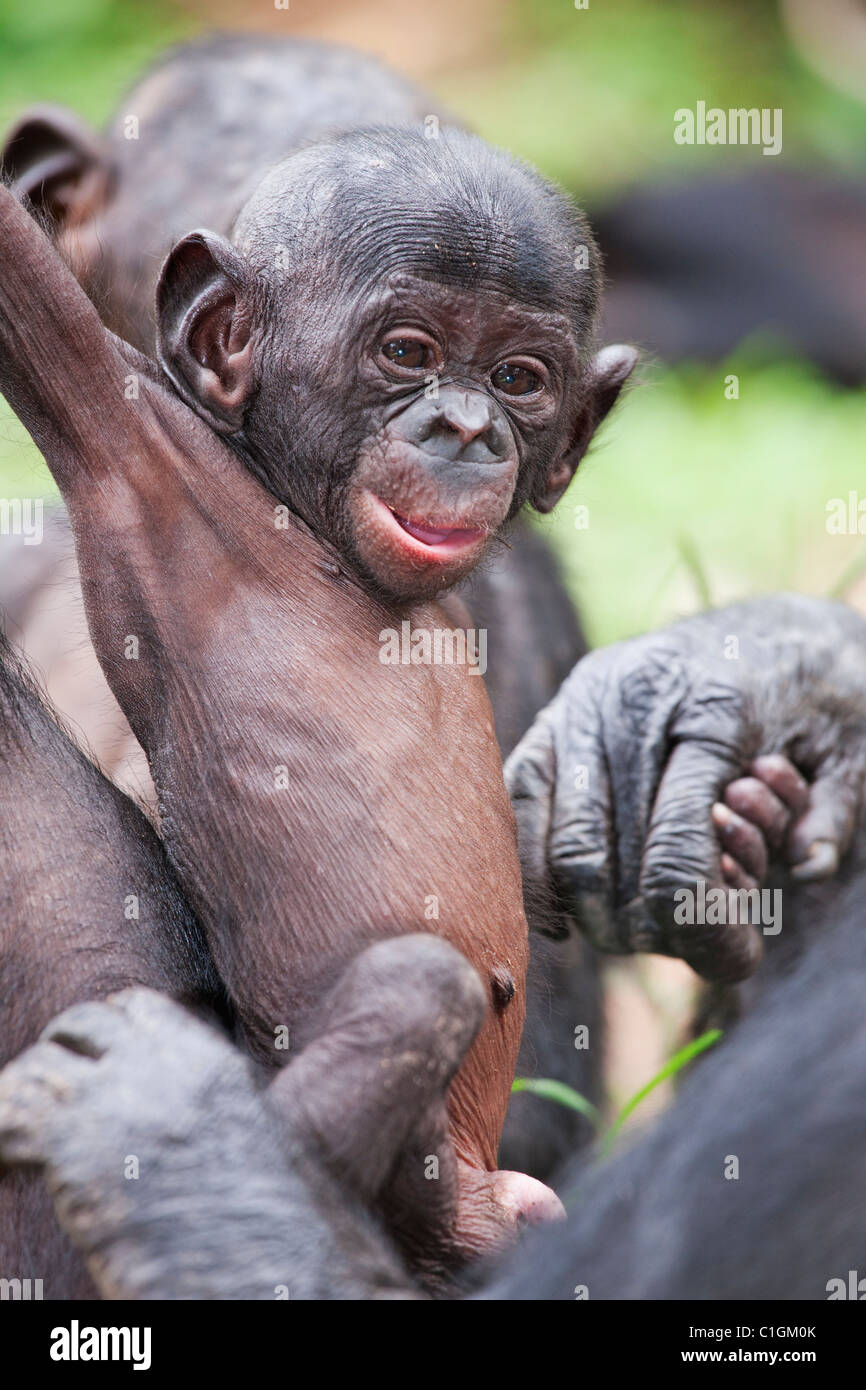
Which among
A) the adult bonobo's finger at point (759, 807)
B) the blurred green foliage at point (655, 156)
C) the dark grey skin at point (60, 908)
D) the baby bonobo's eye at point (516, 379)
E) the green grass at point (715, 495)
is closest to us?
the dark grey skin at point (60, 908)

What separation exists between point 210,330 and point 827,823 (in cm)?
134

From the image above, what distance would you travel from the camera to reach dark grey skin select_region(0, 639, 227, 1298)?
1.89 m

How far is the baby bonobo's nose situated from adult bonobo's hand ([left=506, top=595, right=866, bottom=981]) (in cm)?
73

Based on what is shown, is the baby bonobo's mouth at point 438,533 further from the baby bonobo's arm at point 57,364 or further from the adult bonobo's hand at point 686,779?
the adult bonobo's hand at point 686,779

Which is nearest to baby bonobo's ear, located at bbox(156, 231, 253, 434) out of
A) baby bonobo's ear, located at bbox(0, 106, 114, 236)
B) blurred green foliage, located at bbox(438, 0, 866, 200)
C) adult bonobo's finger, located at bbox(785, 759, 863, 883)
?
adult bonobo's finger, located at bbox(785, 759, 863, 883)

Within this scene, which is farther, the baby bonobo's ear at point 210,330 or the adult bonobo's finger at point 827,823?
the adult bonobo's finger at point 827,823

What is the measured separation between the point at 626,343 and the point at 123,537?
1.18 metres

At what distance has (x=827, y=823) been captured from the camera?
9.07 feet

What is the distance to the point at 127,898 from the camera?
6.75ft

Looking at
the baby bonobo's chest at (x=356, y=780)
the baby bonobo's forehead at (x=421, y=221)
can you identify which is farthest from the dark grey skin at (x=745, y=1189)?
the baby bonobo's forehead at (x=421, y=221)

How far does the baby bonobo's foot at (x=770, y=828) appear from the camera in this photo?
8.61 feet

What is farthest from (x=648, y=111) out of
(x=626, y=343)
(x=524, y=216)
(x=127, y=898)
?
(x=127, y=898)

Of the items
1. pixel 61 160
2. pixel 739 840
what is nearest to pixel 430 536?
pixel 739 840

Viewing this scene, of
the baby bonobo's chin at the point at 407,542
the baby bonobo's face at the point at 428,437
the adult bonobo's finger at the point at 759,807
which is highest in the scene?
the baby bonobo's face at the point at 428,437
